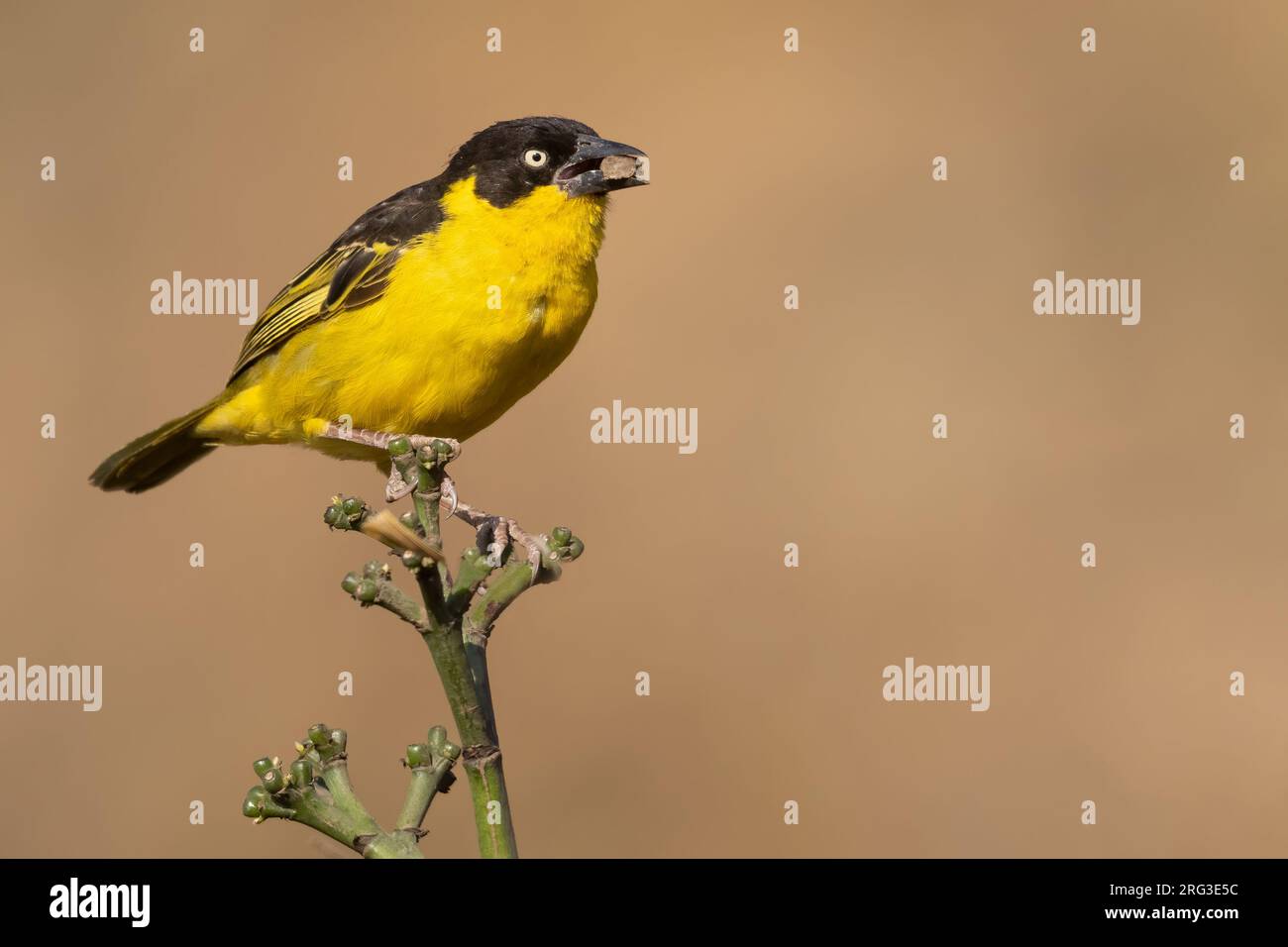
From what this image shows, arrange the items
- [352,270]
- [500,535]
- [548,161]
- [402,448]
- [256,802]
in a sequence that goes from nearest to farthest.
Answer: [256,802], [402,448], [500,535], [548,161], [352,270]

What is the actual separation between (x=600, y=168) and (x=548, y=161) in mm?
214

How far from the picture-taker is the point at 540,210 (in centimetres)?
472

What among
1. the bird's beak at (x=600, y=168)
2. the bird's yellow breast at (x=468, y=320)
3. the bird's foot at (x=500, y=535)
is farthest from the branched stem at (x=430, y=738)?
the bird's beak at (x=600, y=168)

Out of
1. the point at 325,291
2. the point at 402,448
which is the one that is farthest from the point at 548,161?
the point at 402,448

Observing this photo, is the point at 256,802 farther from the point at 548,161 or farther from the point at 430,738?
the point at 548,161

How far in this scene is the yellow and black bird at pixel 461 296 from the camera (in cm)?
463

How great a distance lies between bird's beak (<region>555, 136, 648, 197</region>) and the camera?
179 inches

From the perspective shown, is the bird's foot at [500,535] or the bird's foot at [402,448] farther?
the bird's foot at [500,535]

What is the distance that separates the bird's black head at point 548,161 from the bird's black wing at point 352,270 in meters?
0.29

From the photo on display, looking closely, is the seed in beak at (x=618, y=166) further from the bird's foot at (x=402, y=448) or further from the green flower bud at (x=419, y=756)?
the green flower bud at (x=419, y=756)

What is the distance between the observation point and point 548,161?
4.80 m

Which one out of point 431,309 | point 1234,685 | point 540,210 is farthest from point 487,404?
point 1234,685

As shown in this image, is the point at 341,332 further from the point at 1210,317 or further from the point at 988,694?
the point at 1210,317

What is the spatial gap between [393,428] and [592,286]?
81cm
